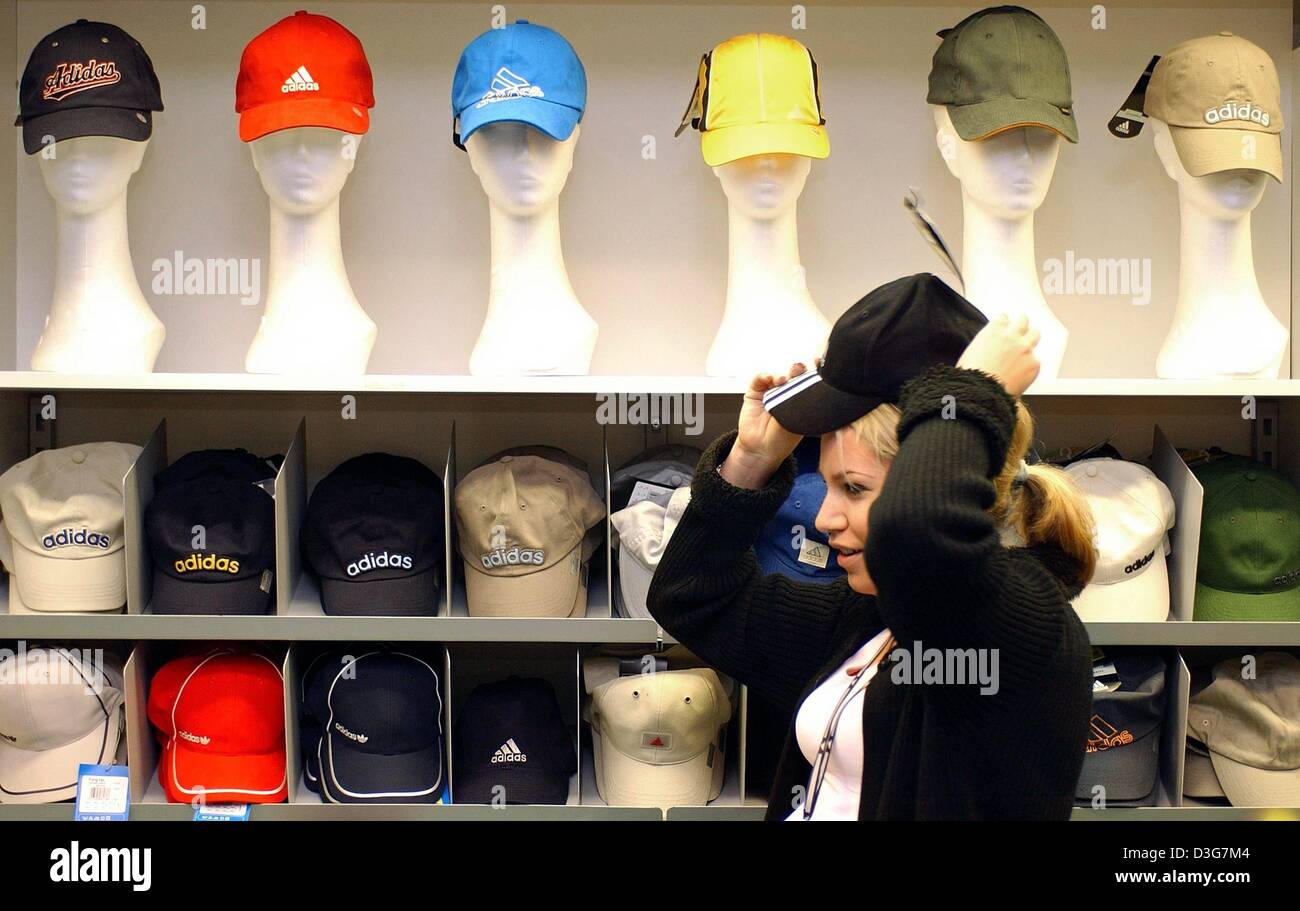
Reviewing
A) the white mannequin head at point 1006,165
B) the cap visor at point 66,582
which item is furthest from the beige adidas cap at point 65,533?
the white mannequin head at point 1006,165

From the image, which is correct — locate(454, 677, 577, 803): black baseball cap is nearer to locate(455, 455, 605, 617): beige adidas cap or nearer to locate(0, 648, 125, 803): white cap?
locate(455, 455, 605, 617): beige adidas cap

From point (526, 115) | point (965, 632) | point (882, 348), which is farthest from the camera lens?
point (526, 115)

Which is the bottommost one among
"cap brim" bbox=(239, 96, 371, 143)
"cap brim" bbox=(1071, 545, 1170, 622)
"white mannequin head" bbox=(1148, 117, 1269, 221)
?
"cap brim" bbox=(1071, 545, 1170, 622)

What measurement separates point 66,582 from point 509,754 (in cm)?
86

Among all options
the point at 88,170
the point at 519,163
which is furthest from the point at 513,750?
the point at 88,170

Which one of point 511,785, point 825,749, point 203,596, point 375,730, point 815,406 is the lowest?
point 511,785

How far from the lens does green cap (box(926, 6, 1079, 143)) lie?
2.14m

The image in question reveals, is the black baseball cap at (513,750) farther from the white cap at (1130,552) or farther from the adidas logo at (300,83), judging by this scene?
the adidas logo at (300,83)

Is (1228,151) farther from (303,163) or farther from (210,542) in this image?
(210,542)

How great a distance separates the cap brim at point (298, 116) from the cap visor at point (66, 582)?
0.82 metres

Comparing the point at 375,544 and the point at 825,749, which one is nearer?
the point at 825,749

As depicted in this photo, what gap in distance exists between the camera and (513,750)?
2.25 metres


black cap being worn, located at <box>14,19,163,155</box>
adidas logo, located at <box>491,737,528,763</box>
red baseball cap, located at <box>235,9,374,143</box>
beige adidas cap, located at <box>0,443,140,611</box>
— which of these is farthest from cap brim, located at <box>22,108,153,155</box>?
adidas logo, located at <box>491,737,528,763</box>

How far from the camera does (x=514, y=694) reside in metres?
2.32
